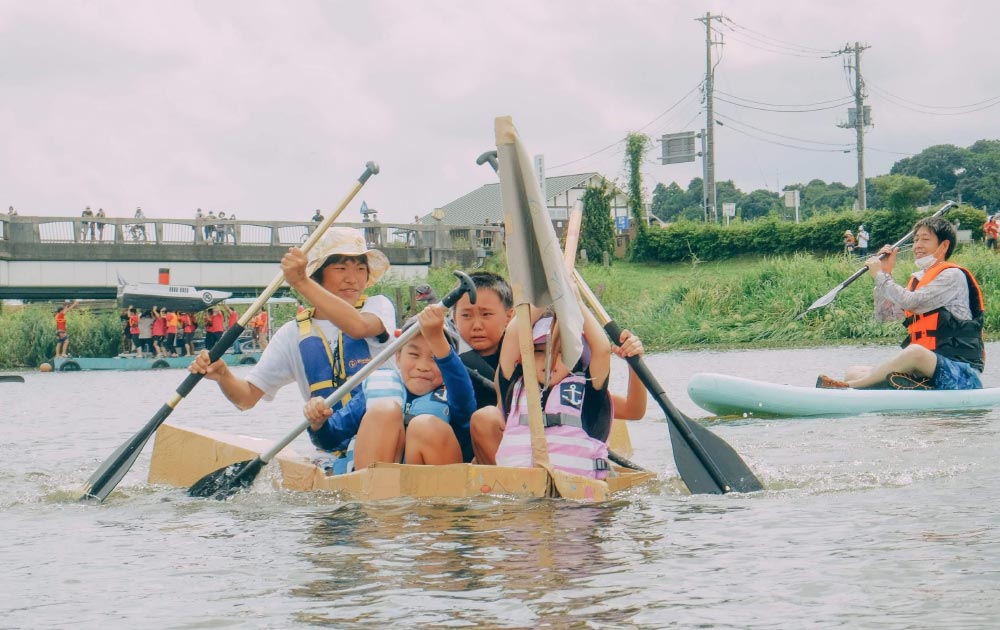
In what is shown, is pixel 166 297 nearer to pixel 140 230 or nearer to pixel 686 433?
pixel 140 230

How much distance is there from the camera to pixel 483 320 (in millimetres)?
5297

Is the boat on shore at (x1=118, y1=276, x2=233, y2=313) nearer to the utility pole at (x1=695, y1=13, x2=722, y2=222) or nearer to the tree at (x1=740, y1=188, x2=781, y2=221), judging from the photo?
the utility pole at (x1=695, y1=13, x2=722, y2=222)

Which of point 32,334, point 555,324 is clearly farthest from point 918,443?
point 32,334

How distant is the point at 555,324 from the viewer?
501 cm

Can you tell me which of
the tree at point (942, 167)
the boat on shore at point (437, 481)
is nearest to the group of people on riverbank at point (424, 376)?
the boat on shore at point (437, 481)

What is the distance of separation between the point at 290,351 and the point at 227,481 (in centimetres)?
77

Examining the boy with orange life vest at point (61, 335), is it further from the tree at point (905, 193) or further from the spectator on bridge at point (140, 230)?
the tree at point (905, 193)

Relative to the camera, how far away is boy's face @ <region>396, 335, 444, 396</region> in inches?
211

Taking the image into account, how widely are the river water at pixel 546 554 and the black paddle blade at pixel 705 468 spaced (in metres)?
0.10

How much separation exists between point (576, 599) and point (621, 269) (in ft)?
113

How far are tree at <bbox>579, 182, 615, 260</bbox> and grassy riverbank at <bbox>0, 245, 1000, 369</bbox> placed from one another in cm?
900

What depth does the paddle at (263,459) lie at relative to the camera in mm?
5035

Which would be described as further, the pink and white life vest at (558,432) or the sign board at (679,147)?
the sign board at (679,147)

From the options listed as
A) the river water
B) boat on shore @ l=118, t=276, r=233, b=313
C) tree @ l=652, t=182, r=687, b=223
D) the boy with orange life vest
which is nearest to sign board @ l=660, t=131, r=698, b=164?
boat on shore @ l=118, t=276, r=233, b=313
